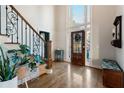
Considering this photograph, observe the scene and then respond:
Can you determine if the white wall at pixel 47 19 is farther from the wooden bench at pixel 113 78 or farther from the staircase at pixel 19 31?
the wooden bench at pixel 113 78

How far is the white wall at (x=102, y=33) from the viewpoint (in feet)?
17.6

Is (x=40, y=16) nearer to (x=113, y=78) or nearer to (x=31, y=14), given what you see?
(x=31, y=14)

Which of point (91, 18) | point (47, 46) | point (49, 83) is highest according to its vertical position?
point (91, 18)

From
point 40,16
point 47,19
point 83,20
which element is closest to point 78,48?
point 83,20

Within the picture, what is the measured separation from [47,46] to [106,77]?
226 cm

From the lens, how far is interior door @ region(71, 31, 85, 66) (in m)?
6.48

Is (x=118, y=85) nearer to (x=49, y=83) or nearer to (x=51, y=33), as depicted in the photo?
(x=49, y=83)

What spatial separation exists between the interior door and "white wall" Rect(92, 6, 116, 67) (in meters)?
0.71

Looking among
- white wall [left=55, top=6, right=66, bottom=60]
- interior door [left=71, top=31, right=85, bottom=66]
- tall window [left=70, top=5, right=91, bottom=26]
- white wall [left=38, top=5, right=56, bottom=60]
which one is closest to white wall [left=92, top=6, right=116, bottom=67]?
tall window [left=70, top=5, right=91, bottom=26]

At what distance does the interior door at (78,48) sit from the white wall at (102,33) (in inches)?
27.9

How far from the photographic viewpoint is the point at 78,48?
22.2 ft

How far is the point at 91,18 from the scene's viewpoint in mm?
6000

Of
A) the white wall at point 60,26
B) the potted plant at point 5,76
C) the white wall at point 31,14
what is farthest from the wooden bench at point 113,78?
the white wall at point 60,26
